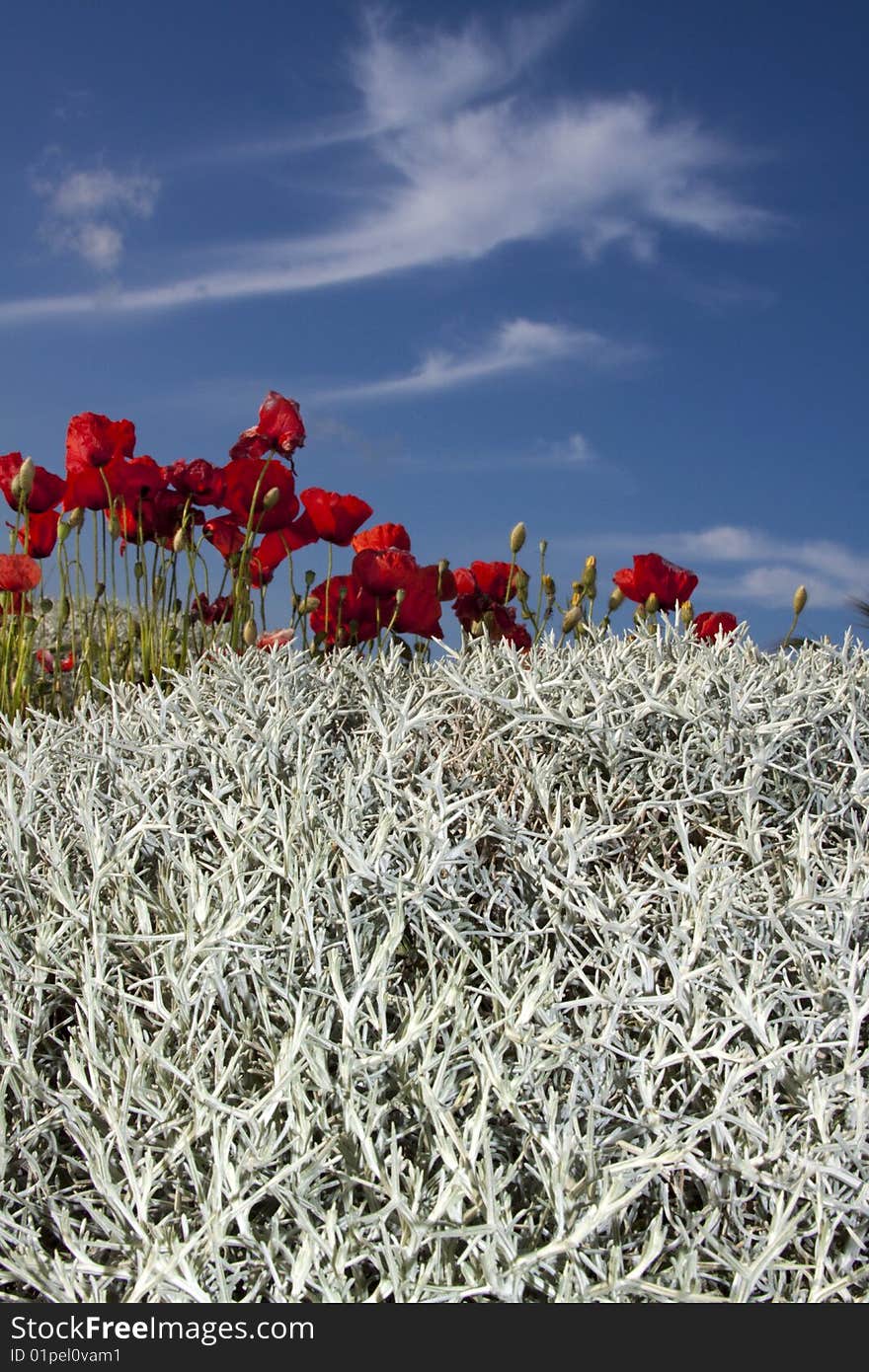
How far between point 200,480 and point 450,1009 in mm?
2200

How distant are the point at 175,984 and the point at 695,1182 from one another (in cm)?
60

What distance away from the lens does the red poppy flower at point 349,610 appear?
297cm

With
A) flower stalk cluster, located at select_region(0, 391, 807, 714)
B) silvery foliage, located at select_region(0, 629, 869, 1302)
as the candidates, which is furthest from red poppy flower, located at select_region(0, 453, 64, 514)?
silvery foliage, located at select_region(0, 629, 869, 1302)

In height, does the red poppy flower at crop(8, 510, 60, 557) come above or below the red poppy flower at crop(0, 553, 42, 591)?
above

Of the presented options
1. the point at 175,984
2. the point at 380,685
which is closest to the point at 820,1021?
the point at 175,984

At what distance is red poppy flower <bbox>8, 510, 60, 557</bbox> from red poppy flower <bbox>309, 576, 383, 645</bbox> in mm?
895

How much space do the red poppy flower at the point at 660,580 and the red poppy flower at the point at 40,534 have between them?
1.81 meters

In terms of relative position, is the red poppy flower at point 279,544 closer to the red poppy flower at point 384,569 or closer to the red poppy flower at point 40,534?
the red poppy flower at point 384,569

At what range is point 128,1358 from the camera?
3.23 ft

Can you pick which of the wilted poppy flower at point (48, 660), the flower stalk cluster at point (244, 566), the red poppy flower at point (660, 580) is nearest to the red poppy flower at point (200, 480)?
the flower stalk cluster at point (244, 566)

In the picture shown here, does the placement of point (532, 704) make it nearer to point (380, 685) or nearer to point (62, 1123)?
point (380, 685)

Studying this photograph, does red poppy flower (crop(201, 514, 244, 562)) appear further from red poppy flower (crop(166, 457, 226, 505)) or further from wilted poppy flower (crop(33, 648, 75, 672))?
wilted poppy flower (crop(33, 648, 75, 672))

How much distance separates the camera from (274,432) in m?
3.17

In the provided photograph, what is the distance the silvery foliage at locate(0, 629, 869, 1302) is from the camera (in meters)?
1.02
